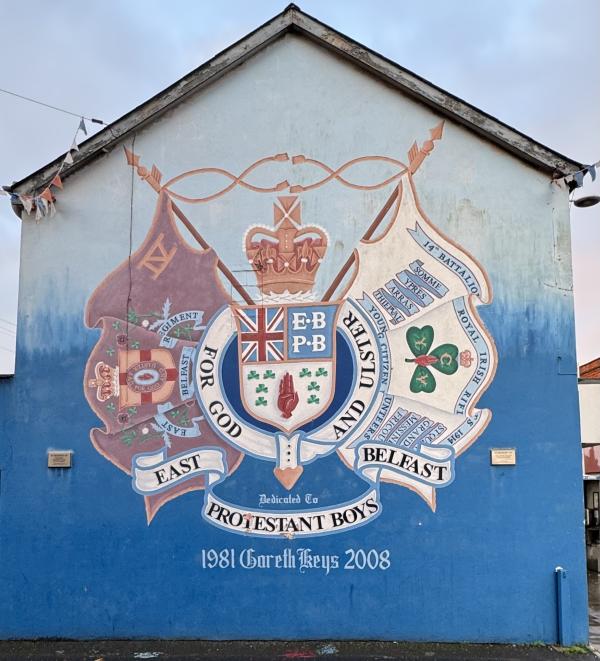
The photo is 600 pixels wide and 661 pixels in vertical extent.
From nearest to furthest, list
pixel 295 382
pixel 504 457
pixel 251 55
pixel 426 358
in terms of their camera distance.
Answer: pixel 504 457 → pixel 426 358 → pixel 295 382 → pixel 251 55

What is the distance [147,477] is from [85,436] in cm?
104

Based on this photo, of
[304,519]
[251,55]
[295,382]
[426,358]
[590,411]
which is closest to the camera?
[304,519]

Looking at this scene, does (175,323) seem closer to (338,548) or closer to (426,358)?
(426,358)

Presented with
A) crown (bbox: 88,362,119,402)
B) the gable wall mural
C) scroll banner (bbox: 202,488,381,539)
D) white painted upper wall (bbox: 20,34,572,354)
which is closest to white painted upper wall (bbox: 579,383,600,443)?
the gable wall mural

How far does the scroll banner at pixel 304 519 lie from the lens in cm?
951

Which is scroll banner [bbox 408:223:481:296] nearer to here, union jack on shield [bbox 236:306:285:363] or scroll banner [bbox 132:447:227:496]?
union jack on shield [bbox 236:306:285:363]

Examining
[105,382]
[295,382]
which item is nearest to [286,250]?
[295,382]

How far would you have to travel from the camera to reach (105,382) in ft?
33.2

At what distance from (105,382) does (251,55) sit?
5024 mm

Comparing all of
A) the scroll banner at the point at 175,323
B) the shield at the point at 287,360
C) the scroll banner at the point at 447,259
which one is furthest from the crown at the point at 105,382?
the scroll banner at the point at 447,259

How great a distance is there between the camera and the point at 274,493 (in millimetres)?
9625

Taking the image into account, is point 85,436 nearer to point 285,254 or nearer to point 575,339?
point 285,254

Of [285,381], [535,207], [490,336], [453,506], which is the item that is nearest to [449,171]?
[535,207]

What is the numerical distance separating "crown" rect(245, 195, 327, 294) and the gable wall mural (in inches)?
1.2
